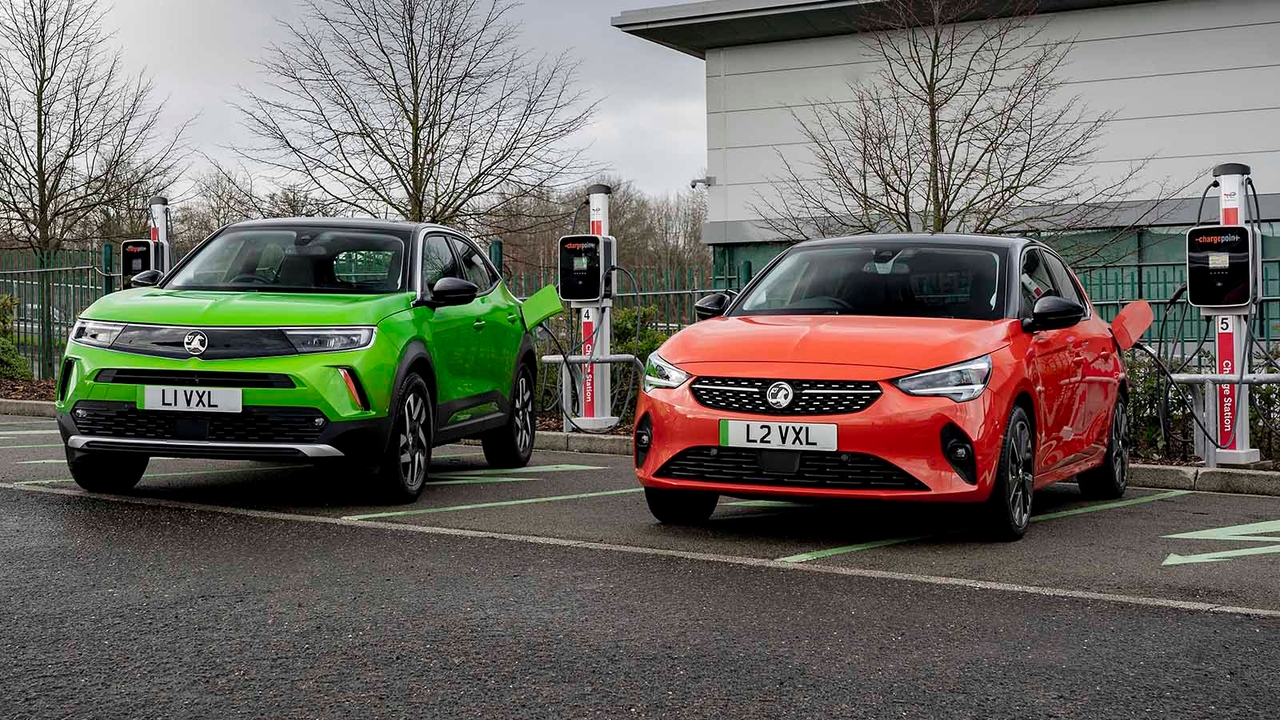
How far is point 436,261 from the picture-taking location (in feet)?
32.6

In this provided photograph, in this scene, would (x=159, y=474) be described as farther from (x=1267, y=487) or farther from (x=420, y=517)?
(x=1267, y=487)

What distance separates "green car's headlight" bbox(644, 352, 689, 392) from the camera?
7488 mm

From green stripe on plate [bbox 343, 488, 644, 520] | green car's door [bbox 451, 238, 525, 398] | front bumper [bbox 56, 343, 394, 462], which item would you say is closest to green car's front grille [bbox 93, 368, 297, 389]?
front bumper [bbox 56, 343, 394, 462]

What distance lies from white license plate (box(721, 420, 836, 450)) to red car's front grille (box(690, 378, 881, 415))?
0.07 meters

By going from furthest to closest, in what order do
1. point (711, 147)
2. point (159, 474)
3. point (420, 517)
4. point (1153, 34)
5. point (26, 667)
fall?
point (711, 147) → point (1153, 34) → point (159, 474) → point (420, 517) → point (26, 667)

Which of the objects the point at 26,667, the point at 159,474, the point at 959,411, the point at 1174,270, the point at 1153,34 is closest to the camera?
the point at 26,667

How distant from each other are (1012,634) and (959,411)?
1853mm

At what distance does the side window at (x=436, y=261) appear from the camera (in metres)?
9.66

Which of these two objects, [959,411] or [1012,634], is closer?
[1012,634]

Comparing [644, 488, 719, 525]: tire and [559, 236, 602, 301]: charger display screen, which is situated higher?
[559, 236, 602, 301]: charger display screen

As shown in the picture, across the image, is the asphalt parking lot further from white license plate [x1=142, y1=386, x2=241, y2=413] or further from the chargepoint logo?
the chargepoint logo

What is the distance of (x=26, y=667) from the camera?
183 inches

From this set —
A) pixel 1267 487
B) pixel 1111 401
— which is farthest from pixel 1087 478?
pixel 1267 487

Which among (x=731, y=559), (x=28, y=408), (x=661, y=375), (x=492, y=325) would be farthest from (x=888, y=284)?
(x=28, y=408)
